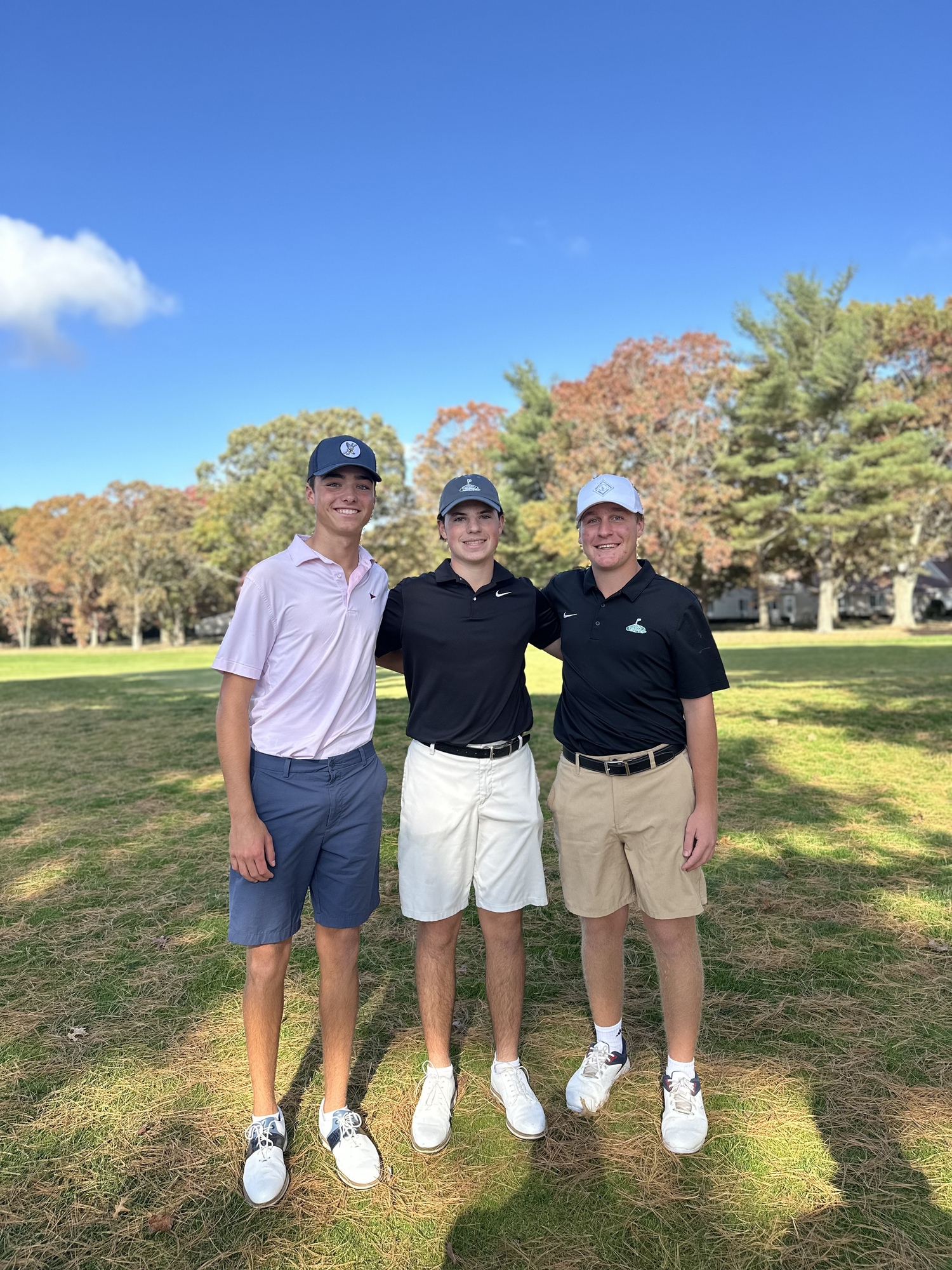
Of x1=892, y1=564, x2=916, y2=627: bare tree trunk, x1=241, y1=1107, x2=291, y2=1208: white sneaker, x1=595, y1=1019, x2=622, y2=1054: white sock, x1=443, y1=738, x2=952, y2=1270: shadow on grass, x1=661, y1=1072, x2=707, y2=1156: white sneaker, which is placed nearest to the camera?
x1=443, y1=738, x2=952, y2=1270: shadow on grass

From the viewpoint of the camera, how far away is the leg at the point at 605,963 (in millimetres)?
2975

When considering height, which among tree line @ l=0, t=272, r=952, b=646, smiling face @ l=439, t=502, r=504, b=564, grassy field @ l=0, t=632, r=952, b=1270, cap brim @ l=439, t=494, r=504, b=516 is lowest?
grassy field @ l=0, t=632, r=952, b=1270

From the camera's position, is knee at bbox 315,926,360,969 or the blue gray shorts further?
knee at bbox 315,926,360,969

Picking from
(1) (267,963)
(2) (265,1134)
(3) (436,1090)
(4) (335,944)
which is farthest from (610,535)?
(2) (265,1134)

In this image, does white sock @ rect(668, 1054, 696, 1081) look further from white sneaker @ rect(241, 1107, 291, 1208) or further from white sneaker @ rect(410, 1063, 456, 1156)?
white sneaker @ rect(241, 1107, 291, 1208)

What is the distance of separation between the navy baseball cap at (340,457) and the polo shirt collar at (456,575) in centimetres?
40

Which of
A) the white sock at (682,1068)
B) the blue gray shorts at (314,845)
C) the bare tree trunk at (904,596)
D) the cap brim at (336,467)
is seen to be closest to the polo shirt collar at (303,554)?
the cap brim at (336,467)

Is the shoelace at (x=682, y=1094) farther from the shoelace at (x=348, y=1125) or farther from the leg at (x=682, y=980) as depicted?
the shoelace at (x=348, y=1125)

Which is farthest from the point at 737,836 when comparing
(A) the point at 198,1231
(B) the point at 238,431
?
(B) the point at 238,431

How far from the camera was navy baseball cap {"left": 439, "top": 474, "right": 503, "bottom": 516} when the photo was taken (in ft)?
9.30

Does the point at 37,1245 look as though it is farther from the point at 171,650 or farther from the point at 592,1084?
the point at 171,650

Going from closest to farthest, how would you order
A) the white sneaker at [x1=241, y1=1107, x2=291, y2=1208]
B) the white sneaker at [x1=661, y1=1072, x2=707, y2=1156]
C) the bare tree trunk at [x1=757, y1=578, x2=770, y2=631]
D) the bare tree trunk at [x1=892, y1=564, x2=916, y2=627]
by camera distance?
the white sneaker at [x1=241, y1=1107, x2=291, y2=1208] < the white sneaker at [x1=661, y1=1072, x2=707, y2=1156] < the bare tree trunk at [x1=892, y1=564, x2=916, y2=627] < the bare tree trunk at [x1=757, y1=578, x2=770, y2=631]

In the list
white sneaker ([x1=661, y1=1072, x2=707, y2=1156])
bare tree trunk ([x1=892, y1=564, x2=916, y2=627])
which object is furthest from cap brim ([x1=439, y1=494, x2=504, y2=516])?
bare tree trunk ([x1=892, y1=564, x2=916, y2=627])

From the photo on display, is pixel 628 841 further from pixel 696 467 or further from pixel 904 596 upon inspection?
pixel 904 596
